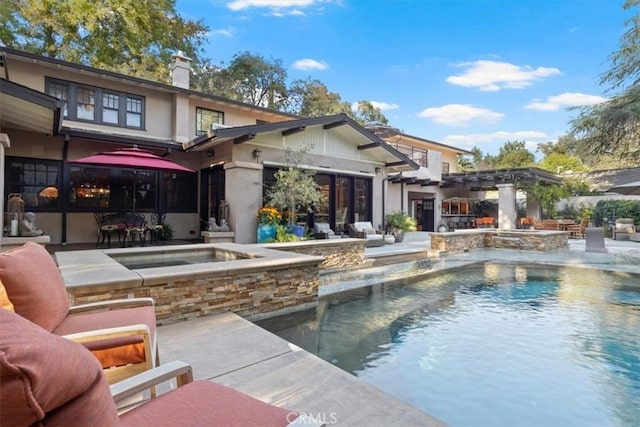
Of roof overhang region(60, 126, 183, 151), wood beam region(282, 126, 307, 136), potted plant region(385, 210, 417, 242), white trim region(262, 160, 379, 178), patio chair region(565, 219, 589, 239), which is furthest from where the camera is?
patio chair region(565, 219, 589, 239)

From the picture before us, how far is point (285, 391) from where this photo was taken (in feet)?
8.66

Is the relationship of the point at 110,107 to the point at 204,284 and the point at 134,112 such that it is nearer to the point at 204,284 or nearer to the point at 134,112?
the point at 134,112

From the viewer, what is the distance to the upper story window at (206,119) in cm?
1278

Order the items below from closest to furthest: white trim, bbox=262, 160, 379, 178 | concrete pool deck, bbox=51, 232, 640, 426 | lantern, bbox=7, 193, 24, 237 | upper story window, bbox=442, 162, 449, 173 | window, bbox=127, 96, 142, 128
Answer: concrete pool deck, bbox=51, 232, 640, 426
lantern, bbox=7, 193, 24, 237
white trim, bbox=262, 160, 379, 178
window, bbox=127, 96, 142, 128
upper story window, bbox=442, 162, 449, 173

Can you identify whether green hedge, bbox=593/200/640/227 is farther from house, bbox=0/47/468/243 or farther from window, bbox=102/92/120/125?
window, bbox=102/92/120/125

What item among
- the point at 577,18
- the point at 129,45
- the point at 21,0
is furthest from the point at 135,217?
the point at 577,18

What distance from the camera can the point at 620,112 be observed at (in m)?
14.2

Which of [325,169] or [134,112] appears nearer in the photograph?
[134,112]

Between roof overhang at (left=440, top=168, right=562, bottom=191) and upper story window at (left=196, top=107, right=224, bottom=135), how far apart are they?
502 inches

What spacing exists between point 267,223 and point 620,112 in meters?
14.7

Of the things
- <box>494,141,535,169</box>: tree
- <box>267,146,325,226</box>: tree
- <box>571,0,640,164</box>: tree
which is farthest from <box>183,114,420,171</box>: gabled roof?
<box>494,141,535,169</box>: tree

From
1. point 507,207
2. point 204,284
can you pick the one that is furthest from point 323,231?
point 507,207

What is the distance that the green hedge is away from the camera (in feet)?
54.9

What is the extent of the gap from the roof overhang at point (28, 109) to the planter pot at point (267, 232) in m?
4.99
